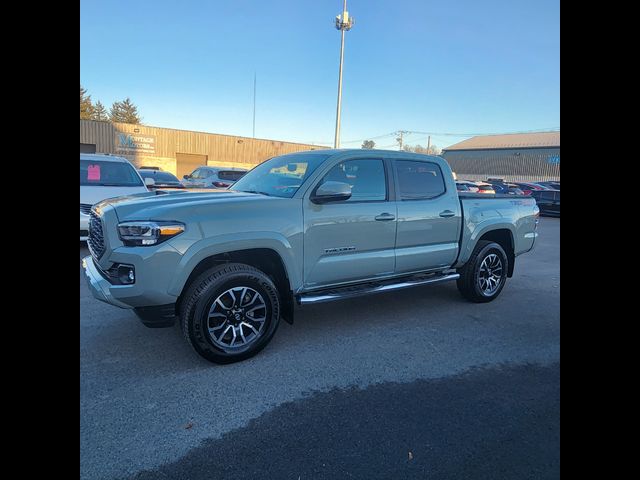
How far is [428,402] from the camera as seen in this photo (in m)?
3.04

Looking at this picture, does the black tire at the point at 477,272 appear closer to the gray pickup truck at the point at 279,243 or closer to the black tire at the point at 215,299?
the gray pickup truck at the point at 279,243

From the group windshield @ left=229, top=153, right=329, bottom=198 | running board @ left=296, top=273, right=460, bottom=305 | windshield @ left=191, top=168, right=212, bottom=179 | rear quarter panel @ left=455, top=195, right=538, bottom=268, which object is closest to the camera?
running board @ left=296, top=273, right=460, bottom=305

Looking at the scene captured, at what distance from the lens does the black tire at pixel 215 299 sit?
3352 mm

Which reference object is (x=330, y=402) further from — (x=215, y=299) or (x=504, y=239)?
(x=504, y=239)

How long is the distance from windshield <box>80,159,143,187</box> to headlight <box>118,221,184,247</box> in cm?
568

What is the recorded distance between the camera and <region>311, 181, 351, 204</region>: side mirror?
3.78 metres

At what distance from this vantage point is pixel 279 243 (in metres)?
3.67

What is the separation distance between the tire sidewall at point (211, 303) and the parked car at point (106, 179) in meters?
5.35

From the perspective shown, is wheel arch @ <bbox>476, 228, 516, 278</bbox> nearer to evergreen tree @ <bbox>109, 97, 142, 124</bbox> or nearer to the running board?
the running board

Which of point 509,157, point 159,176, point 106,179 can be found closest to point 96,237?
point 106,179

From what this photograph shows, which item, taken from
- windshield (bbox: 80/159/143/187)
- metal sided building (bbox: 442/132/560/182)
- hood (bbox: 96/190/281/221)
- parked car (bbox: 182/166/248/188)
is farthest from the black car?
metal sided building (bbox: 442/132/560/182)

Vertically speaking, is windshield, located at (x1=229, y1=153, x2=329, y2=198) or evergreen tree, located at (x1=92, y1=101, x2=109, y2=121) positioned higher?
evergreen tree, located at (x1=92, y1=101, x2=109, y2=121)
